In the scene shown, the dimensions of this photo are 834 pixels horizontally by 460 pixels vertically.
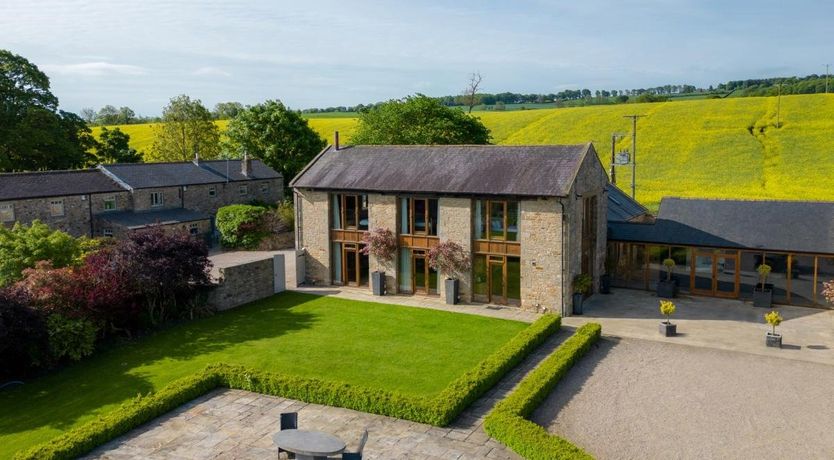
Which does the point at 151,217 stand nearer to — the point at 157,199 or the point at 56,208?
the point at 157,199

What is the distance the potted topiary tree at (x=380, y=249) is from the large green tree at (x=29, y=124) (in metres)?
33.4

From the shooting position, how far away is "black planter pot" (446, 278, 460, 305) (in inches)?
1077

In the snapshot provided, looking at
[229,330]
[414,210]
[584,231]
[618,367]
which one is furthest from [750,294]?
[229,330]

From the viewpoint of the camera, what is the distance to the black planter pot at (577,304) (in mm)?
25469

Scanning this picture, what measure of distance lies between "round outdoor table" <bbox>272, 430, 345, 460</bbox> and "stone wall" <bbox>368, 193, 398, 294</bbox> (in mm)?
15119

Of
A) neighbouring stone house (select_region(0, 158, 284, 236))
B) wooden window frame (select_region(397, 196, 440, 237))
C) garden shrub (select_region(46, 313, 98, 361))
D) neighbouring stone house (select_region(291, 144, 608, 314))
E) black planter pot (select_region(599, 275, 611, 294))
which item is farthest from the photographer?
neighbouring stone house (select_region(0, 158, 284, 236))

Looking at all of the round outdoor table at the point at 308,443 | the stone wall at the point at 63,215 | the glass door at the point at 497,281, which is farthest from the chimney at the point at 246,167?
the round outdoor table at the point at 308,443

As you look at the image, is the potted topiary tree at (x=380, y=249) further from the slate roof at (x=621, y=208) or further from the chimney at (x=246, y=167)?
the chimney at (x=246, y=167)

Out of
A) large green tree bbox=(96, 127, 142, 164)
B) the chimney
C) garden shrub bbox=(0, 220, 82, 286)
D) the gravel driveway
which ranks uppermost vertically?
large green tree bbox=(96, 127, 142, 164)

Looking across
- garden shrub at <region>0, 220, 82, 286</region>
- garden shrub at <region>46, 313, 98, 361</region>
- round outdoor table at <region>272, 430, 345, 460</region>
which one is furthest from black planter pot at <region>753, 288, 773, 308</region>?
garden shrub at <region>0, 220, 82, 286</region>

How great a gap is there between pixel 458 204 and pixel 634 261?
916 centimetres

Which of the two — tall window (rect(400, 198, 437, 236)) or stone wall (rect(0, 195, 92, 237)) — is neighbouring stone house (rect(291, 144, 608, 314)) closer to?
tall window (rect(400, 198, 437, 236))

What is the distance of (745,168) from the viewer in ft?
201

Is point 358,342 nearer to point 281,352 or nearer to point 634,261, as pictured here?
point 281,352
